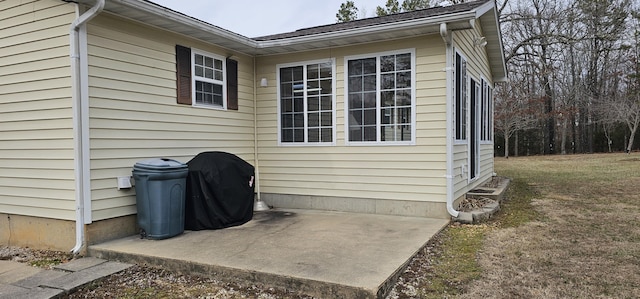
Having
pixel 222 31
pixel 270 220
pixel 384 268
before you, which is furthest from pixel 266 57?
pixel 384 268

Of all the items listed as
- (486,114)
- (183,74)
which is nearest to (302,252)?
(183,74)

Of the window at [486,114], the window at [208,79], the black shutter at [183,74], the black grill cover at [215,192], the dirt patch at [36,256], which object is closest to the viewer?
the dirt patch at [36,256]

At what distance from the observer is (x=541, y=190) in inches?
373

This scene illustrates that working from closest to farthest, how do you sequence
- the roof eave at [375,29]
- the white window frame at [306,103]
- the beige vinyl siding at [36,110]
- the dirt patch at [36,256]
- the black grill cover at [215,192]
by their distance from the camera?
the dirt patch at [36,256], the beige vinyl siding at [36,110], the black grill cover at [215,192], the roof eave at [375,29], the white window frame at [306,103]

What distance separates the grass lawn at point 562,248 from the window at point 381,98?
2030 millimetres

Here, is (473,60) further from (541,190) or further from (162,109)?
(162,109)

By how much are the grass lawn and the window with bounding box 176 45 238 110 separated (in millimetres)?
4378

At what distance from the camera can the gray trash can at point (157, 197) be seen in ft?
15.5

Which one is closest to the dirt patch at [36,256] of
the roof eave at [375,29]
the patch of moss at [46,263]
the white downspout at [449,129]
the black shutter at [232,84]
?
the patch of moss at [46,263]

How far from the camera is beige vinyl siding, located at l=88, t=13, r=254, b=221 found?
4.63m

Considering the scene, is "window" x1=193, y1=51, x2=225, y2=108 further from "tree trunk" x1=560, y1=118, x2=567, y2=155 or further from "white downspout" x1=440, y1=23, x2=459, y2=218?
"tree trunk" x1=560, y1=118, x2=567, y2=155

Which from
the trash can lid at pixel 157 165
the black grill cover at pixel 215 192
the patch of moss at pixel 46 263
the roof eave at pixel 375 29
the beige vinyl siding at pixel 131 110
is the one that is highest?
the roof eave at pixel 375 29

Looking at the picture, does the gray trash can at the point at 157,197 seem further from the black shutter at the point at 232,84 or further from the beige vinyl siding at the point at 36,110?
the black shutter at the point at 232,84

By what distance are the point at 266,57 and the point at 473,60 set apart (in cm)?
395
